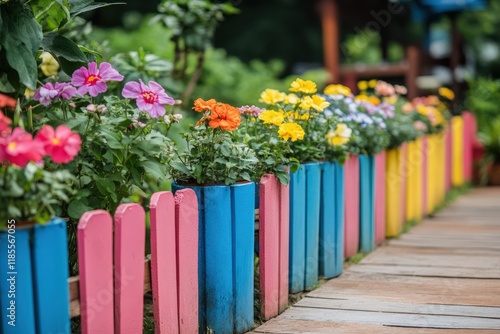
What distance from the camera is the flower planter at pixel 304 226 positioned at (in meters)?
3.39

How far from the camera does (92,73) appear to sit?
8.89 feet

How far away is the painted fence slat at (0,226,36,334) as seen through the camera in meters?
2.08

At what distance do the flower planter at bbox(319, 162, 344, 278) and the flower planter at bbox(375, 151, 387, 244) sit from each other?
783 millimetres

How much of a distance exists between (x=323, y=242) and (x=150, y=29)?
8400 millimetres

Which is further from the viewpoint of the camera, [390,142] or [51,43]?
[390,142]

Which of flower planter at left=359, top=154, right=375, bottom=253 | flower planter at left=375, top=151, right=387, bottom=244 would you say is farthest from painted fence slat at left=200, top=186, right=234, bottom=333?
flower planter at left=375, top=151, right=387, bottom=244

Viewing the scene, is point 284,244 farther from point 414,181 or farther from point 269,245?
point 414,181

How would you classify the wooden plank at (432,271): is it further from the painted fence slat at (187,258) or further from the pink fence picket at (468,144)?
the pink fence picket at (468,144)

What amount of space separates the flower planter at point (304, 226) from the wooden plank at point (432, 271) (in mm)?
483

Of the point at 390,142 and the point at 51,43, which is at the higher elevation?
the point at 51,43

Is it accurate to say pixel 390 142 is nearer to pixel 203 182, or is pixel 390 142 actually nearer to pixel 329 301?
pixel 329 301

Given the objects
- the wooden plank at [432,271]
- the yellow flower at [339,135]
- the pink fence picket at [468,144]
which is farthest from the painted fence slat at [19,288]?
the pink fence picket at [468,144]

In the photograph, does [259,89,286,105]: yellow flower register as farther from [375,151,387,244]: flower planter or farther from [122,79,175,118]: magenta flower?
[375,151,387,244]: flower planter

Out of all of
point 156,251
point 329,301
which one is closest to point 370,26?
point 329,301
